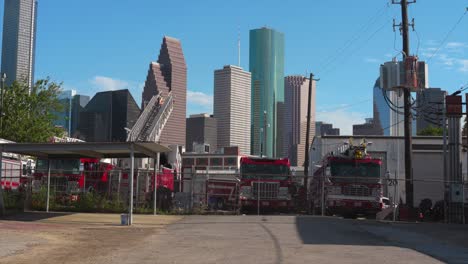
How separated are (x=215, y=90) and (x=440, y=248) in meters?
184

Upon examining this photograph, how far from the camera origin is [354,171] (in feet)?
88.7

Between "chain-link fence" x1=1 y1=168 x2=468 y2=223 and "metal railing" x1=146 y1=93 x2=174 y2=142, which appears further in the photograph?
"metal railing" x1=146 y1=93 x2=174 y2=142

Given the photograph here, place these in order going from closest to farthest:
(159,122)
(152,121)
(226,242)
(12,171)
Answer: (226,242)
(12,171)
(159,122)
(152,121)

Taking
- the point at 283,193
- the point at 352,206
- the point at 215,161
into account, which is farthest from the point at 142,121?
the point at 215,161

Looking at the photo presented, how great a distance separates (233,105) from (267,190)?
15901cm

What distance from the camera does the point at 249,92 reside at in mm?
182250

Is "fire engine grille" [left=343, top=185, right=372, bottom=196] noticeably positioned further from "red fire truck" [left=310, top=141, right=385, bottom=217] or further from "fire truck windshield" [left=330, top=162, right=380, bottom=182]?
"fire truck windshield" [left=330, top=162, right=380, bottom=182]

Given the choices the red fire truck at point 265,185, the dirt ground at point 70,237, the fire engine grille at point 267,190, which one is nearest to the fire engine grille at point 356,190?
the red fire truck at point 265,185

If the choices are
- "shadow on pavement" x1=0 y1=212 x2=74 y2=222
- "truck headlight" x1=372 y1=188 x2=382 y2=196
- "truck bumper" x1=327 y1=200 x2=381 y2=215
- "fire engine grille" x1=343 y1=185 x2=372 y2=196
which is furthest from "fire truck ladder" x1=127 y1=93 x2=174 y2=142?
"truck headlight" x1=372 y1=188 x2=382 y2=196

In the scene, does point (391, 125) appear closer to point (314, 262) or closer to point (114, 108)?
point (314, 262)

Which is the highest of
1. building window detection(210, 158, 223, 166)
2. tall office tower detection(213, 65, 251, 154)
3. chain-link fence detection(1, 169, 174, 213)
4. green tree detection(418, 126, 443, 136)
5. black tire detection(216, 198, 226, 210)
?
tall office tower detection(213, 65, 251, 154)

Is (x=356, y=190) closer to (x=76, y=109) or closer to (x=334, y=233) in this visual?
(x=334, y=233)

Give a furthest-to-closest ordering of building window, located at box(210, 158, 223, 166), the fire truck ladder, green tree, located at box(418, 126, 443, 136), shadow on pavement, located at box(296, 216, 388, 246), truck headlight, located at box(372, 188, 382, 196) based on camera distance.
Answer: building window, located at box(210, 158, 223, 166), green tree, located at box(418, 126, 443, 136), the fire truck ladder, truck headlight, located at box(372, 188, 382, 196), shadow on pavement, located at box(296, 216, 388, 246)

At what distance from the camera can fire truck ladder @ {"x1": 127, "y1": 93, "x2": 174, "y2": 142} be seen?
4172cm
